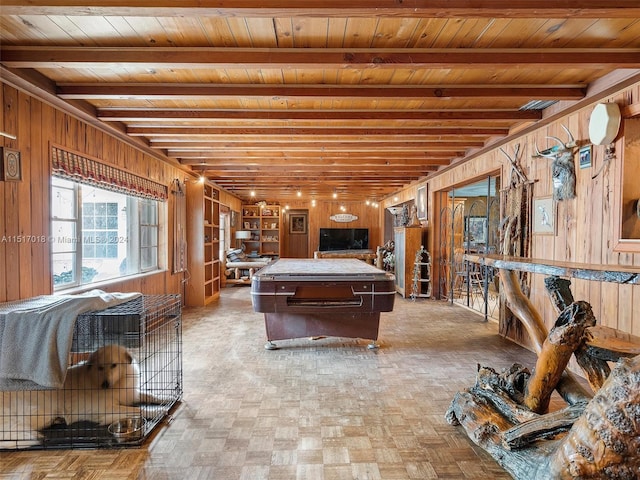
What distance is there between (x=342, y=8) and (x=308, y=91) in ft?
3.97

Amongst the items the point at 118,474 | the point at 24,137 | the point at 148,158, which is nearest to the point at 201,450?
the point at 118,474

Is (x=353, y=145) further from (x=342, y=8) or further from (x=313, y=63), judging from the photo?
(x=342, y=8)

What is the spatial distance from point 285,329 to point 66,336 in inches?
85.8

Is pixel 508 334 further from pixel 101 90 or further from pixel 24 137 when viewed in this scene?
pixel 24 137

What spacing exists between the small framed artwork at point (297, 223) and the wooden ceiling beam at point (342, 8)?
31.0 feet

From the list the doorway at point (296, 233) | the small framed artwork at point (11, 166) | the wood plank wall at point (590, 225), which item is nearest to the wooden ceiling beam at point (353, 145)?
the wood plank wall at point (590, 225)

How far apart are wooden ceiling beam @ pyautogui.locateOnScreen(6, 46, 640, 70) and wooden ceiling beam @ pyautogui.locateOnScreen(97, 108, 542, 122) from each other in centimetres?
109

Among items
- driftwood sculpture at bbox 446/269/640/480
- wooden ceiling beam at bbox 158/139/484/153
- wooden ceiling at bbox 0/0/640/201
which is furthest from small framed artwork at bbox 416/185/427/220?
Result: driftwood sculpture at bbox 446/269/640/480

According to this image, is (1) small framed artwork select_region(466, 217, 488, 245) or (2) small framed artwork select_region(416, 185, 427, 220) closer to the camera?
(2) small framed artwork select_region(416, 185, 427, 220)

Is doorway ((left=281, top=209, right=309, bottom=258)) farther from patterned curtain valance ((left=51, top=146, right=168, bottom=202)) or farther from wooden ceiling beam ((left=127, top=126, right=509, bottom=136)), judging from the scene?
wooden ceiling beam ((left=127, top=126, right=509, bottom=136))

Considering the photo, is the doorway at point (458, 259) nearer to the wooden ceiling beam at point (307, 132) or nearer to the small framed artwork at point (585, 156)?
the wooden ceiling beam at point (307, 132)

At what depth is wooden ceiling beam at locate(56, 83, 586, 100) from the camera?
290 cm

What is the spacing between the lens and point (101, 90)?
289cm

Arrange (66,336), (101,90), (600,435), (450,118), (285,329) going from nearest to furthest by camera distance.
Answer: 1. (600,435)
2. (66,336)
3. (101,90)
4. (450,118)
5. (285,329)
